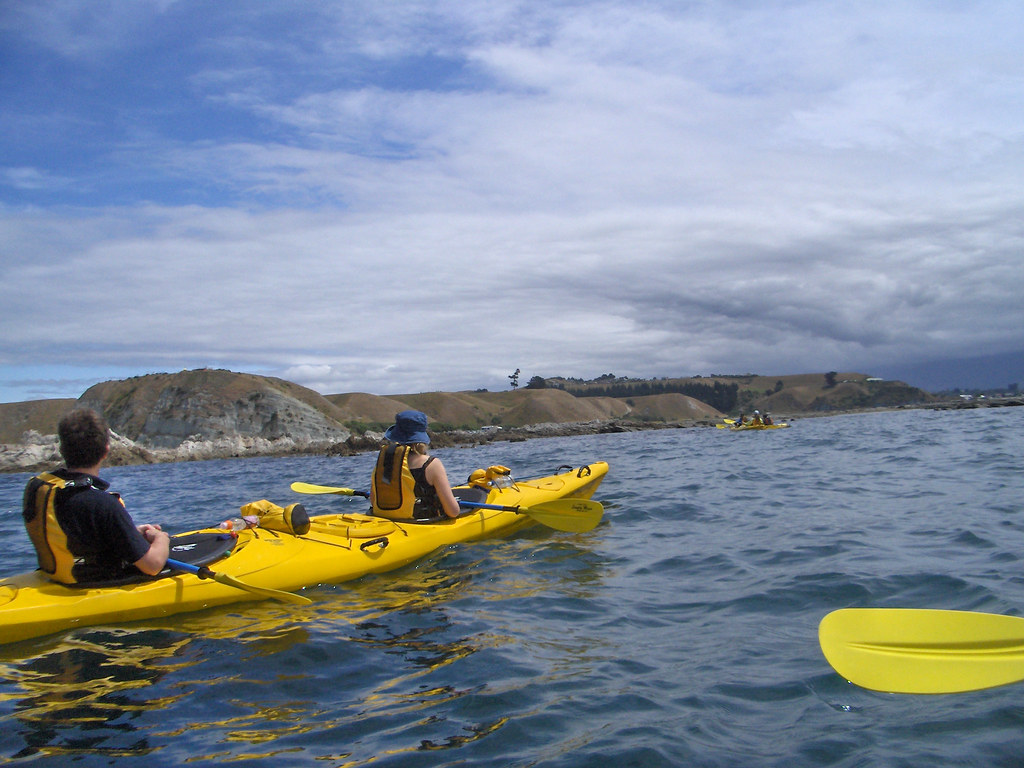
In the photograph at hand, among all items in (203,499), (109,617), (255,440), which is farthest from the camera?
(255,440)

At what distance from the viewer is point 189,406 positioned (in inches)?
1388

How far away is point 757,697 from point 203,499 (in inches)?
451

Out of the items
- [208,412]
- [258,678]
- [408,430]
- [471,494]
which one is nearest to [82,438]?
[258,678]

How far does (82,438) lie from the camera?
12.6ft

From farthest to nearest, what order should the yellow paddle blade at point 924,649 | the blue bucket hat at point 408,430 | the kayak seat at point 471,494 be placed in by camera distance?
the kayak seat at point 471,494
the blue bucket hat at point 408,430
the yellow paddle blade at point 924,649

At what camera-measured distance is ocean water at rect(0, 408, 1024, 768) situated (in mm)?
2689

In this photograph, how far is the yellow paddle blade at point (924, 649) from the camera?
3037 mm

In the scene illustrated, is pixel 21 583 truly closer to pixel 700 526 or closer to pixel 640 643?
pixel 640 643

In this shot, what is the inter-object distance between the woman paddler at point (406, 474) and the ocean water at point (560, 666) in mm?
585

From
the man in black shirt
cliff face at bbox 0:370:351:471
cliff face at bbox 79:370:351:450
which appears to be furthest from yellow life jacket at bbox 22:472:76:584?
cliff face at bbox 79:370:351:450

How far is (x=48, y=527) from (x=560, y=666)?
122 inches

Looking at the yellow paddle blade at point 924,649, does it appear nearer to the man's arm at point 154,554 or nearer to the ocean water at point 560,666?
the ocean water at point 560,666

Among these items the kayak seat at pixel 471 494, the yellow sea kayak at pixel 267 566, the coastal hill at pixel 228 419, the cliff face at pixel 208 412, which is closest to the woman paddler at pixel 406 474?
the yellow sea kayak at pixel 267 566

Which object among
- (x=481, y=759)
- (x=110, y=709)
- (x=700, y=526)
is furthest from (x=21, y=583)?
(x=700, y=526)
